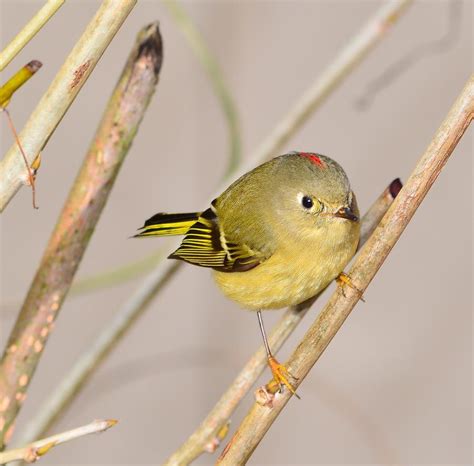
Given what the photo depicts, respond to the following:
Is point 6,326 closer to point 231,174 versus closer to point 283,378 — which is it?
point 231,174

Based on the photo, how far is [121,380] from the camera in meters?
1.09

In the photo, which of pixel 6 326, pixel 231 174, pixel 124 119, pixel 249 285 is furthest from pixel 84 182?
pixel 6 326

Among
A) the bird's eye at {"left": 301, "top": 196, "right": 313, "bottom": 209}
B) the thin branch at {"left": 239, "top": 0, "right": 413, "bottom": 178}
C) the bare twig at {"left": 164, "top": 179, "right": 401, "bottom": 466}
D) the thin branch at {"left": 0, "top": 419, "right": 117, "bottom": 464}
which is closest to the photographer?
the thin branch at {"left": 0, "top": 419, "right": 117, "bottom": 464}

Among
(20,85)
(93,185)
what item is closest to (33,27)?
(20,85)

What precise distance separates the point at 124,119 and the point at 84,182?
8 centimetres

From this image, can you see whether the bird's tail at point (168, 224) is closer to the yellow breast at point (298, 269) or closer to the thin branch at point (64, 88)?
the yellow breast at point (298, 269)

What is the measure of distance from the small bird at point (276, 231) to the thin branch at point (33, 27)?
441 mm

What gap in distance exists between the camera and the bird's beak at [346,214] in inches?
39.5

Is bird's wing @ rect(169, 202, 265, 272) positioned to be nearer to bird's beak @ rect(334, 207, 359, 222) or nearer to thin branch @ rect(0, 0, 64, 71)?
bird's beak @ rect(334, 207, 359, 222)

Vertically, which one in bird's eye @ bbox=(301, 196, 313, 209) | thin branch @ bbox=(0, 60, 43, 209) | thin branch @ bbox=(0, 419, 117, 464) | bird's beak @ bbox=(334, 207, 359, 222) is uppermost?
bird's beak @ bbox=(334, 207, 359, 222)

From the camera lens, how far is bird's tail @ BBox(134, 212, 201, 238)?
1114 millimetres

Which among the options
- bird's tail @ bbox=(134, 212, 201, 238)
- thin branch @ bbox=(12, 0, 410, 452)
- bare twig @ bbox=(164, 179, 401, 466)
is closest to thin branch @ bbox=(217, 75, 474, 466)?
bare twig @ bbox=(164, 179, 401, 466)

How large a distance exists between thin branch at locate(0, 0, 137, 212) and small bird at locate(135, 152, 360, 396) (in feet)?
1.23

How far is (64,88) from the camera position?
0.61 m
